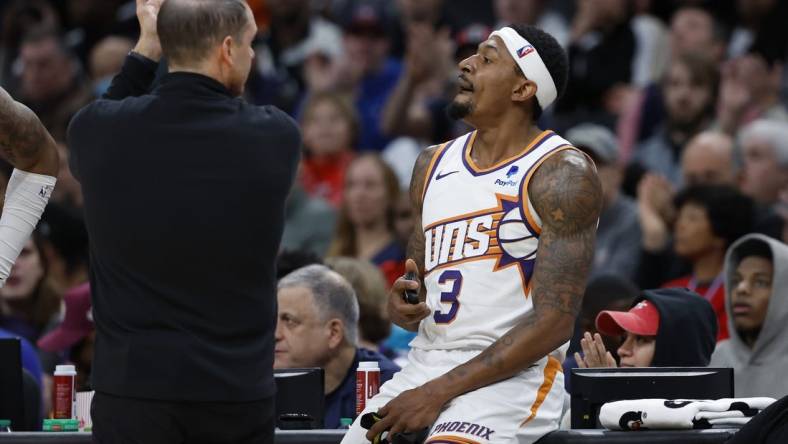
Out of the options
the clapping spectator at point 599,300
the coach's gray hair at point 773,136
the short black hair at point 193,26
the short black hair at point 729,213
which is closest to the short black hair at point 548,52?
the short black hair at point 193,26

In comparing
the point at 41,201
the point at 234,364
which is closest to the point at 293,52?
the point at 41,201

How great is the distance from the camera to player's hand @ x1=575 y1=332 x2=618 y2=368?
556cm

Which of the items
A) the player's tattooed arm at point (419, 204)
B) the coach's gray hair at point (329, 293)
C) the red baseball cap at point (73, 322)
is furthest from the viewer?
the red baseball cap at point (73, 322)

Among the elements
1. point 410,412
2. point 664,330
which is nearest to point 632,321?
point 664,330

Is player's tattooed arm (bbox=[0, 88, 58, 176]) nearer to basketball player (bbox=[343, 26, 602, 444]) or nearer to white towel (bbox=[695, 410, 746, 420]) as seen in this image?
basketball player (bbox=[343, 26, 602, 444])

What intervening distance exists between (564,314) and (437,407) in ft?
1.61

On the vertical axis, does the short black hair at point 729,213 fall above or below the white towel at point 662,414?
above

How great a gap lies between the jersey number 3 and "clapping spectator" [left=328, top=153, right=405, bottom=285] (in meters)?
4.47

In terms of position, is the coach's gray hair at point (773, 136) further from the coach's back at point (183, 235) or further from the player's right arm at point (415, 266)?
the coach's back at point (183, 235)

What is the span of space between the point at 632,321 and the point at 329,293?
132cm

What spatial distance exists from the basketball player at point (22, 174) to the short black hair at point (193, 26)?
2.50 ft

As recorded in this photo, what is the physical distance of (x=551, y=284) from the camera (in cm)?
441

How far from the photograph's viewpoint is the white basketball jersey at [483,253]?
14.9ft

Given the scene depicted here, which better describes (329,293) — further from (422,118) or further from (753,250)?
(422,118)
